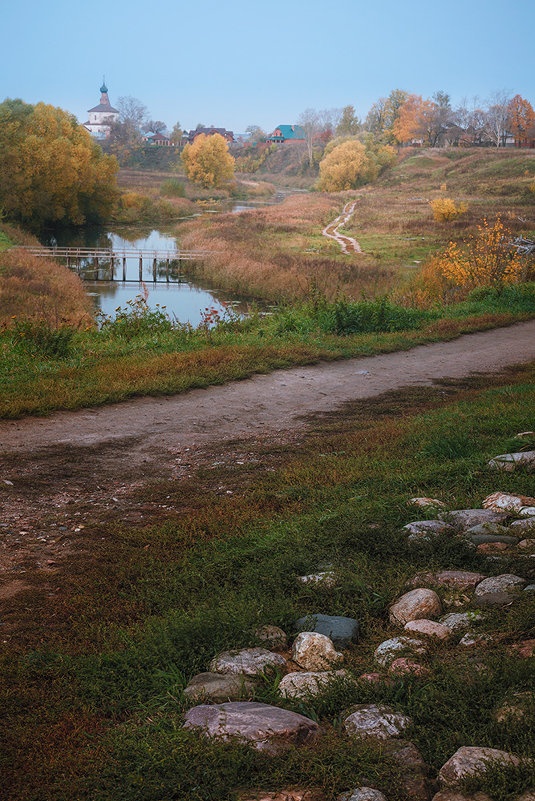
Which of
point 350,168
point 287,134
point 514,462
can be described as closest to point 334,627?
point 514,462

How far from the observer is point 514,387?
25.5ft

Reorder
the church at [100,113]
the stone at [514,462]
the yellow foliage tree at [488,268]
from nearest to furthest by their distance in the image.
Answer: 1. the stone at [514,462]
2. the yellow foliage tree at [488,268]
3. the church at [100,113]

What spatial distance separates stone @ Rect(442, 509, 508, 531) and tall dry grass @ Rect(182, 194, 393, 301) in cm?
1138

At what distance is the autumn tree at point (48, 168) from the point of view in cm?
4072

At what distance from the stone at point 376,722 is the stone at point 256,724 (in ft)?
0.40

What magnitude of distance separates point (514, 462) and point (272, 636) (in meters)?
2.50

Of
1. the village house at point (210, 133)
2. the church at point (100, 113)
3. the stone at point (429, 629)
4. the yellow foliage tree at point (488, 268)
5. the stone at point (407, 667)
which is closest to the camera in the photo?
the stone at point (407, 667)

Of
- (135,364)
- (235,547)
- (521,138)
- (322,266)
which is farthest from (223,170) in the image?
(235,547)

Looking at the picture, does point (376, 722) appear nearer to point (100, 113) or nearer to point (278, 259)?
point (278, 259)

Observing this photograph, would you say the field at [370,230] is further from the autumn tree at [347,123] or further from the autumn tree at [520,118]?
the autumn tree at [347,123]

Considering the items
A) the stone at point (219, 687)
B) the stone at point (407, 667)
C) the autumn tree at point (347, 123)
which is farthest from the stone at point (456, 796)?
the autumn tree at point (347, 123)

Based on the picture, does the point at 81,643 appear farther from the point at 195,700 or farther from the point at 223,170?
the point at 223,170

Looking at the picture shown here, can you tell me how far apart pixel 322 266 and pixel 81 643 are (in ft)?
85.3

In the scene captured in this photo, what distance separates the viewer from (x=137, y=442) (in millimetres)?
6301
